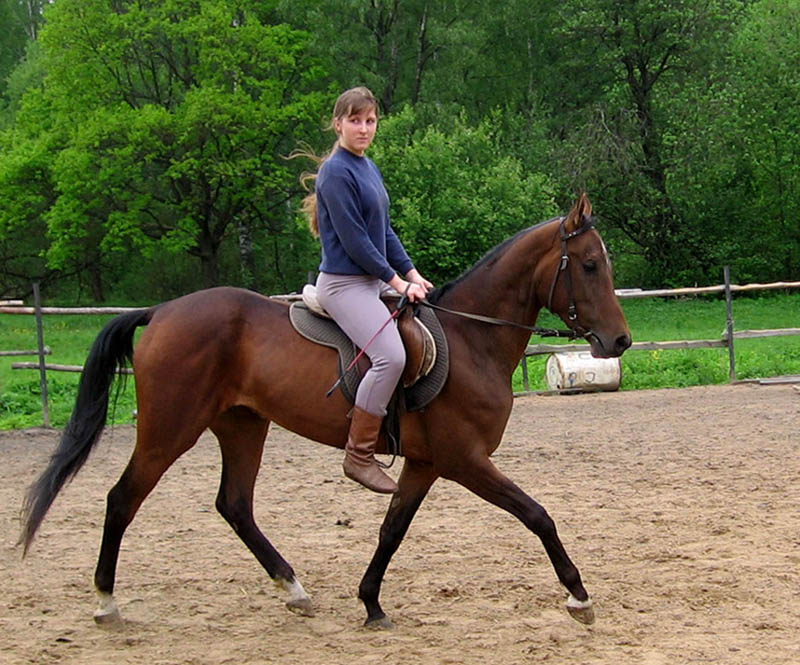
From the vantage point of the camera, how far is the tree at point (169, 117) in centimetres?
2852

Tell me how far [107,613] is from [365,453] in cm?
146

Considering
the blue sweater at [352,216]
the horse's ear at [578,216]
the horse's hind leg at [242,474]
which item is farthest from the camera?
the horse's hind leg at [242,474]

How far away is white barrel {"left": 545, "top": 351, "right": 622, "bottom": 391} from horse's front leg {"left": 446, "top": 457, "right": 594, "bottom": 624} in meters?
8.84

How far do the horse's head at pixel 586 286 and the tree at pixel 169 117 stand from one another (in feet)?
80.8

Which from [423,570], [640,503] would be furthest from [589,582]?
[640,503]

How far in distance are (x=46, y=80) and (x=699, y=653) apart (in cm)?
2960

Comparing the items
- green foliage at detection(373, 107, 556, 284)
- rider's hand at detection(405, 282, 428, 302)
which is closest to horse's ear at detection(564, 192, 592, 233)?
rider's hand at detection(405, 282, 428, 302)

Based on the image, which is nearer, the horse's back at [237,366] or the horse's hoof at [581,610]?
the horse's hoof at [581,610]

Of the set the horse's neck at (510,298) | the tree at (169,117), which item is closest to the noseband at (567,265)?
the horse's neck at (510,298)

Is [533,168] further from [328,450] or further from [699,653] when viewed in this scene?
[699,653]

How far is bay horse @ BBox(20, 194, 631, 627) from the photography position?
15.0 ft

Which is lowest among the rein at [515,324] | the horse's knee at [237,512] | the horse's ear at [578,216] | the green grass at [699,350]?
the green grass at [699,350]

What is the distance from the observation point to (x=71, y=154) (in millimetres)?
28406

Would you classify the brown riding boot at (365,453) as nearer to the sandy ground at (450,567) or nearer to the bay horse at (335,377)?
the bay horse at (335,377)
